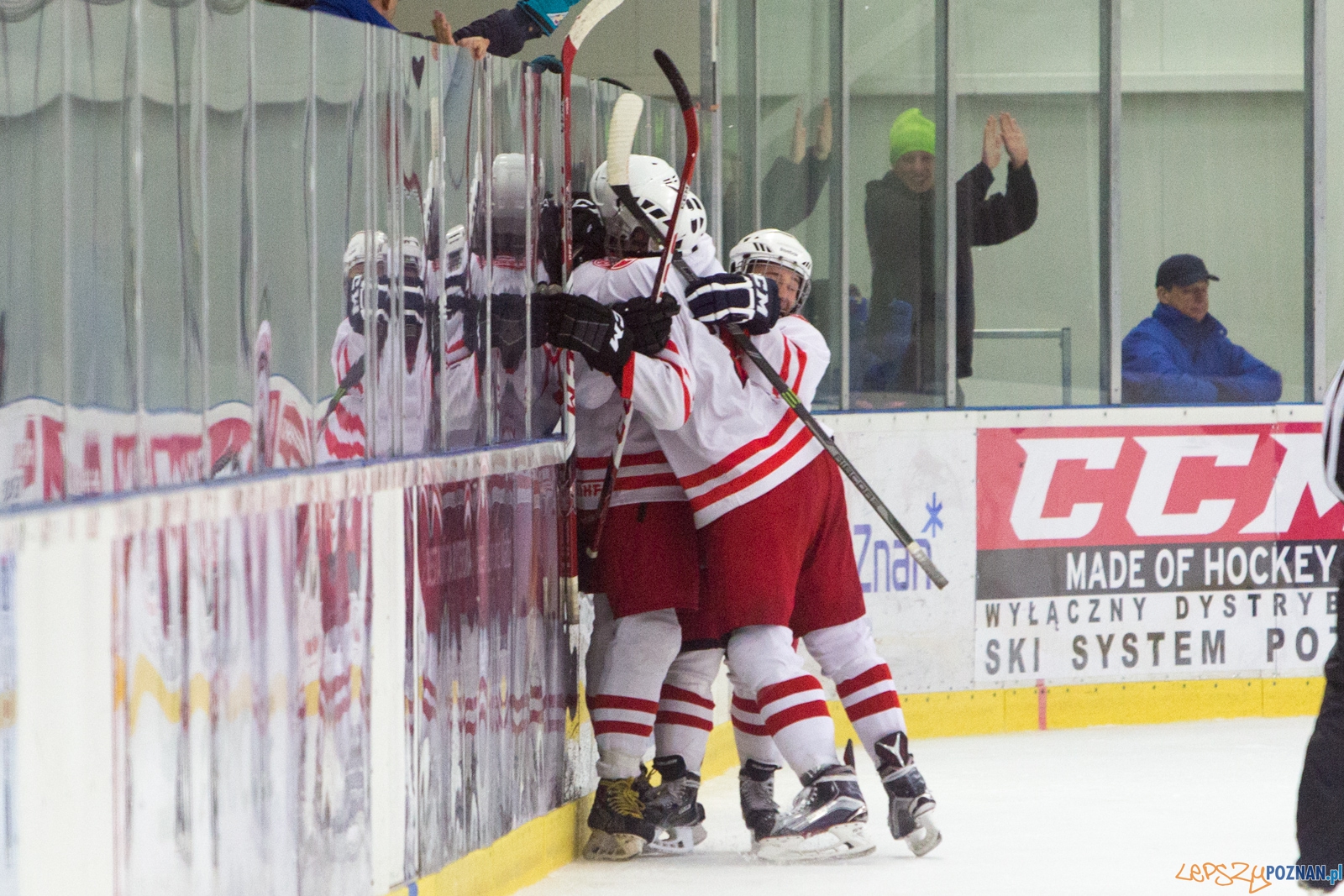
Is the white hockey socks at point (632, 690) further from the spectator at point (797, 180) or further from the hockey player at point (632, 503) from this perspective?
the spectator at point (797, 180)

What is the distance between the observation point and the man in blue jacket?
18.7 ft

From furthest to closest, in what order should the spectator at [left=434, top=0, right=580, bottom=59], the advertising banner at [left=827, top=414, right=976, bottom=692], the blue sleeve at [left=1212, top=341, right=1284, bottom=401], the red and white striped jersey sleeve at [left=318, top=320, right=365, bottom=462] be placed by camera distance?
the blue sleeve at [left=1212, top=341, right=1284, bottom=401]
the advertising banner at [left=827, top=414, right=976, bottom=692]
the spectator at [left=434, top=0, right=580, bottom=59]
the red and white striped jersey sleeve at [left=318, top=320, right=365, bottom=462]

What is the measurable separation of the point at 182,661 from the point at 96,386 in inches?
14.7

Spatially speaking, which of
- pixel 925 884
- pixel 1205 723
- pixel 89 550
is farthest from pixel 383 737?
pixel 1205 723

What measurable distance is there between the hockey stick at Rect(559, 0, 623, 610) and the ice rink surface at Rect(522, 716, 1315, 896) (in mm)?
576

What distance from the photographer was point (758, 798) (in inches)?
152

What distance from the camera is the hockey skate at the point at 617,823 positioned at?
144 inches

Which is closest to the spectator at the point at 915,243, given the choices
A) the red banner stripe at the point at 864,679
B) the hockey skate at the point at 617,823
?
the red banner stripe at the point at 864,679

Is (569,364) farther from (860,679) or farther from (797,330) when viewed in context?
(860,679)

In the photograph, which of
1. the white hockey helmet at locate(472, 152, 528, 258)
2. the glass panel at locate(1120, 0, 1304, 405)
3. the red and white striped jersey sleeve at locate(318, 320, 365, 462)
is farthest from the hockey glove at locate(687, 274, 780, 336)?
the glass panel at locate(1120, 0, 1304, 405)

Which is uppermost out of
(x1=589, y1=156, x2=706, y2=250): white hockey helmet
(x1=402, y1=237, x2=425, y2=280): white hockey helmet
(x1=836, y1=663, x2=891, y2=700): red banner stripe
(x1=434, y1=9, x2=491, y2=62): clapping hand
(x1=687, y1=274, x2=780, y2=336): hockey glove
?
(x1=434, y1=9, x2=491, y2=62): clapping hand

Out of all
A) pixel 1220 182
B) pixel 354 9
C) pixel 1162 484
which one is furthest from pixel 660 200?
pixel 1220 182

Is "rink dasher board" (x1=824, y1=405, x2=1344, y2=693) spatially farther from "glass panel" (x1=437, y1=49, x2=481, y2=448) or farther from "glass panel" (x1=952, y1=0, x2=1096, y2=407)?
"glass panel" (x1=437, y1=49, x2=481, y2=448)

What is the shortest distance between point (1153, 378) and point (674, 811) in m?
2.58
